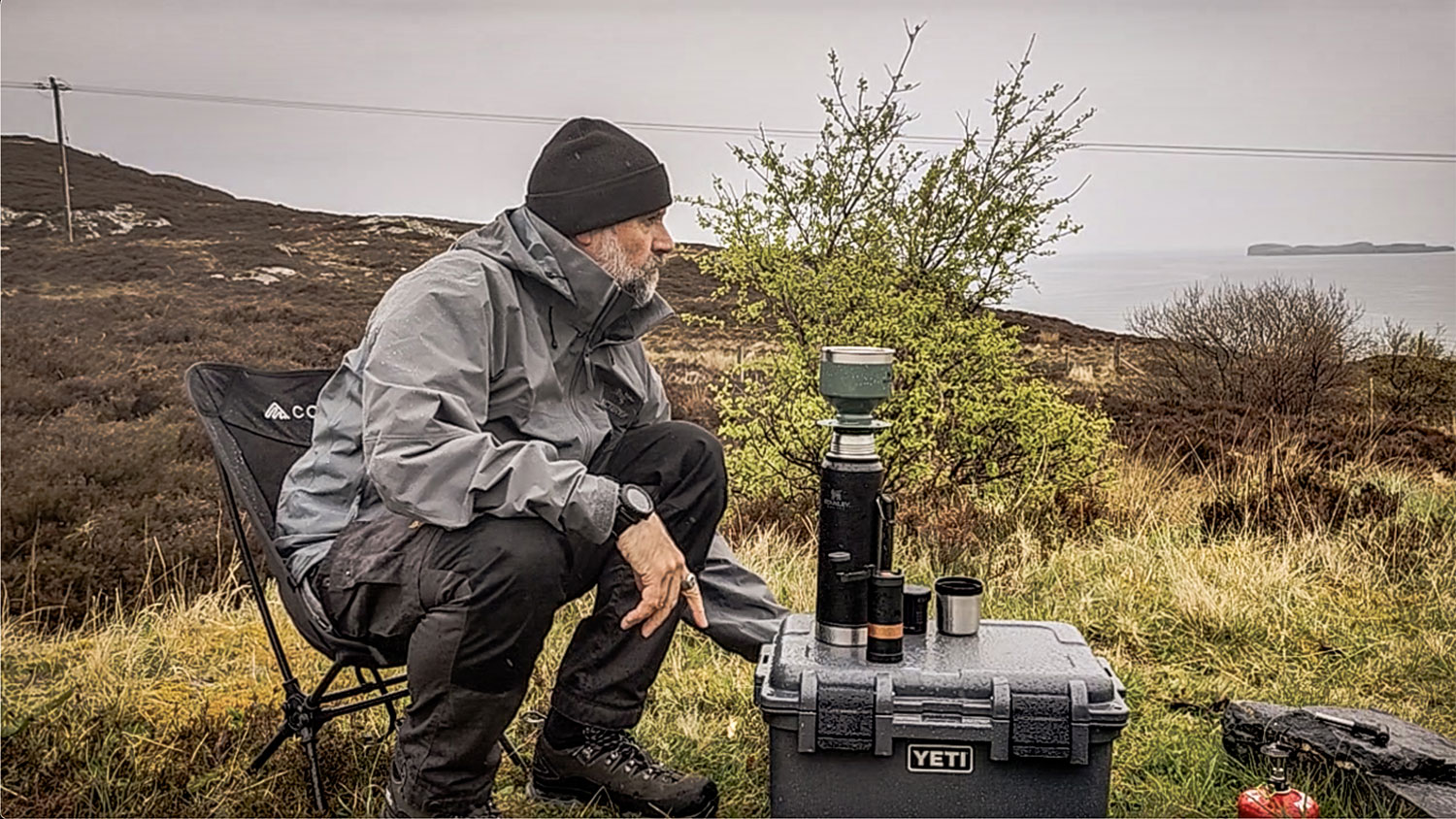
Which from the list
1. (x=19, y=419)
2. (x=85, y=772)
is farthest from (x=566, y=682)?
(x=19, y=419)

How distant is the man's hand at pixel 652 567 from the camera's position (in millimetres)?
2084

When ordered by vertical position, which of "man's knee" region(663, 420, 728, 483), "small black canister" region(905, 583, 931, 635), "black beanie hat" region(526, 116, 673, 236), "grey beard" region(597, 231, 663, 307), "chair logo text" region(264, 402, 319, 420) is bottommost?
"small black canister" region(905, 583, 931, 635)

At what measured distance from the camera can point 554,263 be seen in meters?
2.30

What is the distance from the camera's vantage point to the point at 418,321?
2.05 m

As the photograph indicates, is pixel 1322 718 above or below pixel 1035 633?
below

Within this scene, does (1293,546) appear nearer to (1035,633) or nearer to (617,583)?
(1035,633)

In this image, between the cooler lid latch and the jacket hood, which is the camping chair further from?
the cooler lid latch

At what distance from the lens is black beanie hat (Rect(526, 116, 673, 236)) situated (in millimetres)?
2377

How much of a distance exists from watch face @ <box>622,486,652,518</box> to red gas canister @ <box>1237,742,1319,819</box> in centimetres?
113

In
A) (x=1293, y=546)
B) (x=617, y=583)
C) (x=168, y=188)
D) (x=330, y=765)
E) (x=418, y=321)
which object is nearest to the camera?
(x=418, y=321)

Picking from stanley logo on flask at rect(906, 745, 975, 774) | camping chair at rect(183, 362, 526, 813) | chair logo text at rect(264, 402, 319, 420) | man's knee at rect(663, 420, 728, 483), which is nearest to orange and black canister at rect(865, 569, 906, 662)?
stanley logo on flask at rect(906, 745, 975, 774)

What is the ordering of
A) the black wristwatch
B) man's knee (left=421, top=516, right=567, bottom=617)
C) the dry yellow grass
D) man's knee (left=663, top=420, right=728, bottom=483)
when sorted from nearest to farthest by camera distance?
1. man's knee (left=421, top=516, right=567, bottom=617)
2. the black wristwatch
3. man's knee (left=663, top=420, right=728, bottom=483)
4. the dry yellow grass

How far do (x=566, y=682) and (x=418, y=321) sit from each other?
73 cm

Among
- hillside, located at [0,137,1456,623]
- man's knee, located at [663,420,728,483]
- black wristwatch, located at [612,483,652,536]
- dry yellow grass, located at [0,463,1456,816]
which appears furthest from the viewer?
hillside, located at [0,137,1456,623]
